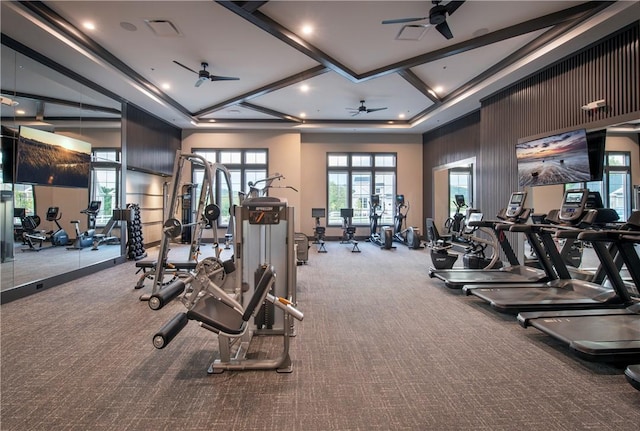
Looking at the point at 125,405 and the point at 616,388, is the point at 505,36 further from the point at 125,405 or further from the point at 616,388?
the point at 125,405

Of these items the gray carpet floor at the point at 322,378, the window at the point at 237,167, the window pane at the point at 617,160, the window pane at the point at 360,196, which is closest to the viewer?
the gray carpet floor at the point at 322,378

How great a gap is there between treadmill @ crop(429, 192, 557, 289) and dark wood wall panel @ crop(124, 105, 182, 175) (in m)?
7.13

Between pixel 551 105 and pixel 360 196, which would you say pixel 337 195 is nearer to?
pixel 360 196

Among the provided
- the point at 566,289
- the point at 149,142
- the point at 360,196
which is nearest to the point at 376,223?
the point at 360,196

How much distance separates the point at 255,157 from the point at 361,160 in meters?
3.65

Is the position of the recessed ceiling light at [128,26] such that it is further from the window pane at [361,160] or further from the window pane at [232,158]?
the window pane at [361,160]

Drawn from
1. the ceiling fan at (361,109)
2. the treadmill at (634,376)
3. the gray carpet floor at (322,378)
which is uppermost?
the ceiling fan at (361,109)

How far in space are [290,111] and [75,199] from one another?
18.6 feet

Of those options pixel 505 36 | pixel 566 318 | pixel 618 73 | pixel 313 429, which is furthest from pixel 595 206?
pixel 313 429

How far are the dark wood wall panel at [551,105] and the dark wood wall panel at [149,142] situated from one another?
26.9ft

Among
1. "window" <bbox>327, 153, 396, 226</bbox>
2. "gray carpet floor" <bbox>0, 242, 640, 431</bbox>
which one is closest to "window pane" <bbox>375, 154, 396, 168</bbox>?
"window" <bbox>327, 153, 396, 226</bbox>

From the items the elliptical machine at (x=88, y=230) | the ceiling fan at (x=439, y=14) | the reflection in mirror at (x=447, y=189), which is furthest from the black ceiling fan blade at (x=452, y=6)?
the elliptical machine at (x=88, y=230)

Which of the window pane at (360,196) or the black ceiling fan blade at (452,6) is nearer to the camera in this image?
the black ceiling fan blade at (452,6)

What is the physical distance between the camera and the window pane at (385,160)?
10.8 metres
